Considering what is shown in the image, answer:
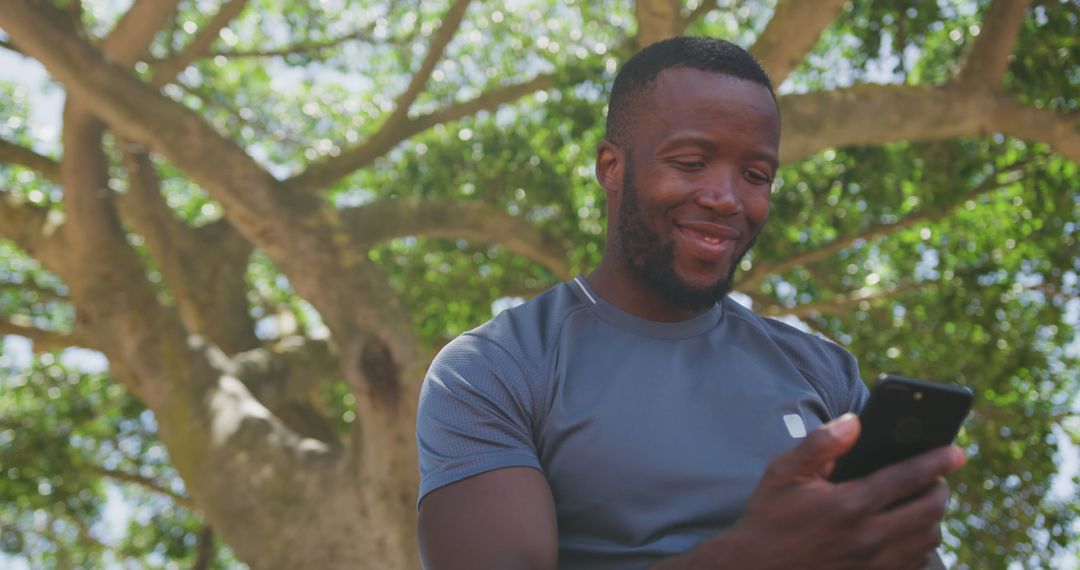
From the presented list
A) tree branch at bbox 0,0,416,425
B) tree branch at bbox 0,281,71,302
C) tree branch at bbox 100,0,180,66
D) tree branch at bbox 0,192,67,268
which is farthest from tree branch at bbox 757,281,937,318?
tree branch at bbox 0,281,71,302

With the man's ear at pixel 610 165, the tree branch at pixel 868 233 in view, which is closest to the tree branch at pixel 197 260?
the tree branch at pixel 868 233

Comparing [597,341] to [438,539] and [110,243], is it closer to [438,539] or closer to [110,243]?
[438,539]

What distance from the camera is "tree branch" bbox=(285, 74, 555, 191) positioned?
25.5 feet

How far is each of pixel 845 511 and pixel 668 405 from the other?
0.40 meters

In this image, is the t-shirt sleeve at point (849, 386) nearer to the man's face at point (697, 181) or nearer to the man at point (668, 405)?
the man at point (668, 405)

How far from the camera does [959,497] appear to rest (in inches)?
320

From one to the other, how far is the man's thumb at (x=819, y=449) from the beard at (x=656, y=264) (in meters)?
0.57

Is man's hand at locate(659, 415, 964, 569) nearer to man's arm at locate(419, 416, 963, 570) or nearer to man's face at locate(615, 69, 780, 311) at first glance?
man's arm at locate(419, 416, 963, 570)

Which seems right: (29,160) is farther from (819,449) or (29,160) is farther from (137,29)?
(819,449)

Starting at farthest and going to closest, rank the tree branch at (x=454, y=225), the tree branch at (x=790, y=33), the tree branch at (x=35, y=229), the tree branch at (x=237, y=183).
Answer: the tree branch at (x=35, y=229) → the tree branch at (x=454, y=225) → the tree branch at (x=237, y=183) → the tree branch at (x=790, y=33)

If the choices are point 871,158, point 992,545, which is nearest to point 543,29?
point 871,158

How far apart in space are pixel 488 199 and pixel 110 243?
248 centimetres

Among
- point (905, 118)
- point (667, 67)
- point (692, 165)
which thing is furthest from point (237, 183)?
point (692, 165)

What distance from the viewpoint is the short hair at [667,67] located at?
2.04 m
